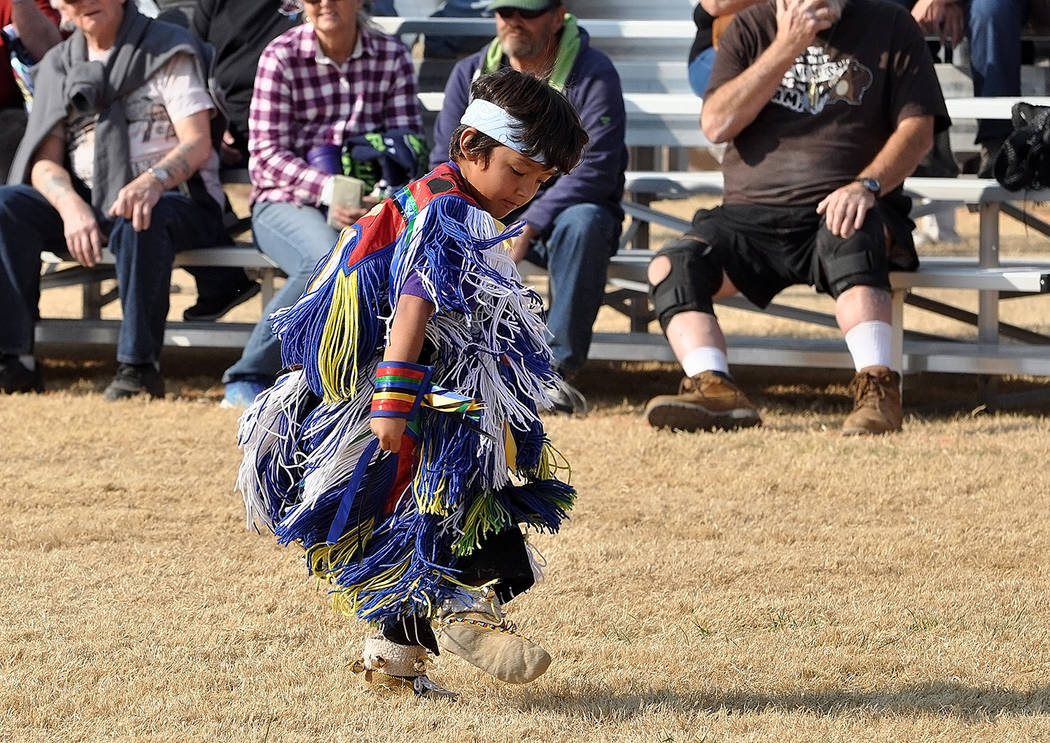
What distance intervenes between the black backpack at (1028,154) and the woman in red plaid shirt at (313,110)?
6.77 ft

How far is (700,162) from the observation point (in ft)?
57.0

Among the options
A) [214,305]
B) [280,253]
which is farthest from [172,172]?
[214,305]

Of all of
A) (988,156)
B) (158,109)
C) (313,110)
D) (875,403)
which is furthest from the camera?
(988,156)

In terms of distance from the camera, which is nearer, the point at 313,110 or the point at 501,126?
the point at 501,126

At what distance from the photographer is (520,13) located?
5.58 m

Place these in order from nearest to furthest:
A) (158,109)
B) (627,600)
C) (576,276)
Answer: (627,600)
(576,276)
(158,109)

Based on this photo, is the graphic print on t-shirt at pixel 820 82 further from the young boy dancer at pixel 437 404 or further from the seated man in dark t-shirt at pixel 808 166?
the young boy dancer at pixel 437 404

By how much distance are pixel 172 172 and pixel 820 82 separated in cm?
228

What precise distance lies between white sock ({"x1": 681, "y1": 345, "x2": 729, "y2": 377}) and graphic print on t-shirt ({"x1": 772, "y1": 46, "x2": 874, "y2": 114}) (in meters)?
0.88

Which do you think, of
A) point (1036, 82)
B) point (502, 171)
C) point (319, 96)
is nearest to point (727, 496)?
point (502, 171)

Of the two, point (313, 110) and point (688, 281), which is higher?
point (313, 110)

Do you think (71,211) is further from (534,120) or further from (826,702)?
(826,702)

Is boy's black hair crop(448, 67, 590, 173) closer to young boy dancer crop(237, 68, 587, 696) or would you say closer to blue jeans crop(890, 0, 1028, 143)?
young boy dancer crop(237, 68, 587, 696)

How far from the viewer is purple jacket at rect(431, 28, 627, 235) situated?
5594 mm
